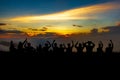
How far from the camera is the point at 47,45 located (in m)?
27.1

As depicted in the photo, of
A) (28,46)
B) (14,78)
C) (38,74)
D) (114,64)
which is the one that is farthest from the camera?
(28,46)

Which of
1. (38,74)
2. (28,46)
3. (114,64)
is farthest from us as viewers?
(28,46)

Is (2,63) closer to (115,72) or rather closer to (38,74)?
(38,74)

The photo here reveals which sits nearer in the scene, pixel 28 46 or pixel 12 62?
pixel 12 62

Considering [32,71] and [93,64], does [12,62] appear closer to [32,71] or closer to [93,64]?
[32,71]

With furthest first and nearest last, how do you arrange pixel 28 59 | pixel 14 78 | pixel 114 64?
pixel 28 59
pixel 114 64
pixel 14 78

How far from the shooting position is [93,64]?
76.3ft

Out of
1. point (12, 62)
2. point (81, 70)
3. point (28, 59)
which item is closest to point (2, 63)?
point (12, 62)

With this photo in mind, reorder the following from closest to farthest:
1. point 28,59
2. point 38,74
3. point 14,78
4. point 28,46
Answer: point 14,78 → point 38,74 → point 28,59 → point 28,46

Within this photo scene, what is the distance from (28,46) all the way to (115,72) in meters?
10.0

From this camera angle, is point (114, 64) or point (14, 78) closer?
point (14, 78)

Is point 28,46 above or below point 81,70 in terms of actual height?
above

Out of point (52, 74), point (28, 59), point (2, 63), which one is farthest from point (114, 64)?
point (2, 63)

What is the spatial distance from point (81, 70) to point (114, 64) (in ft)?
11.0
